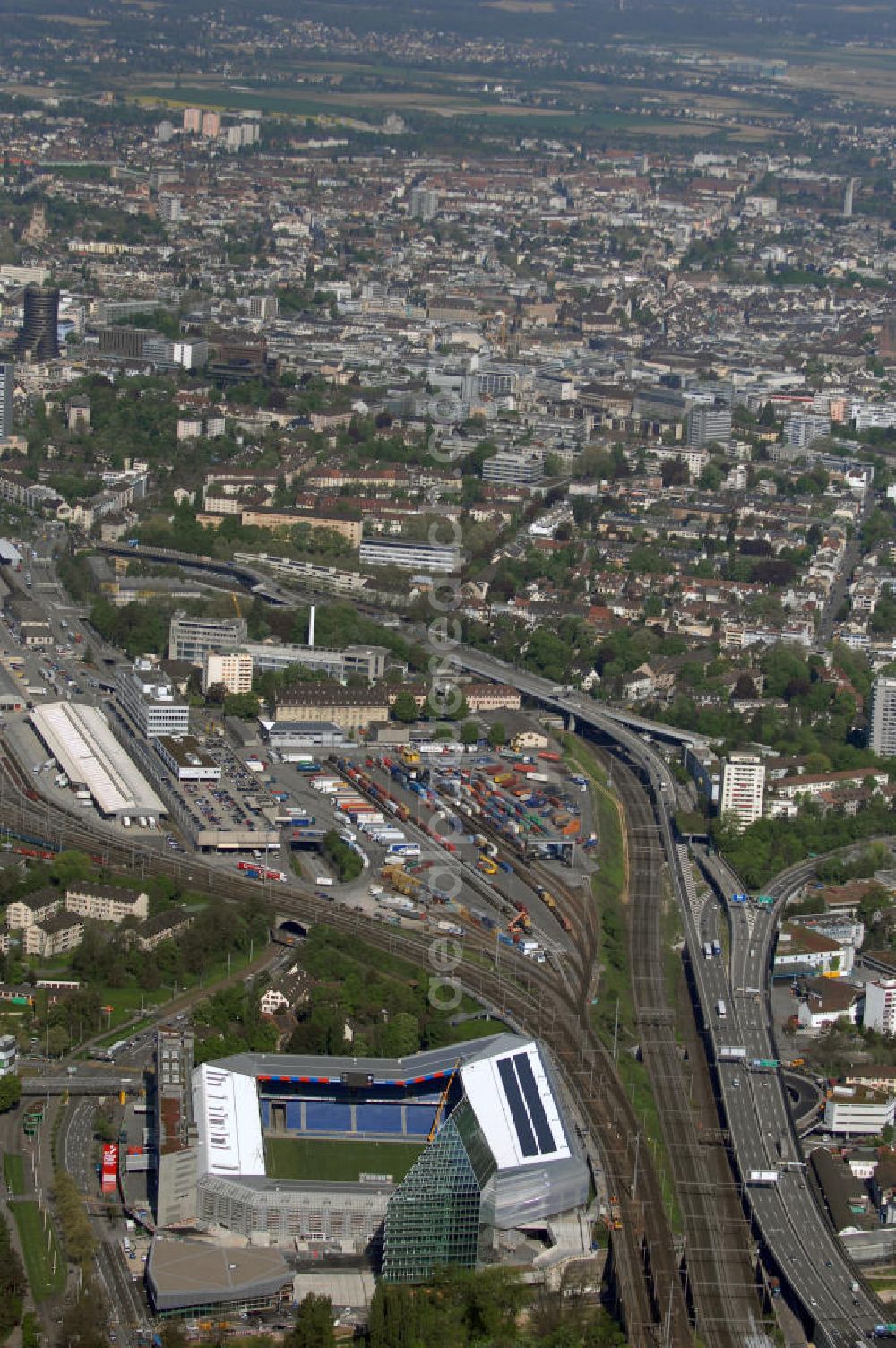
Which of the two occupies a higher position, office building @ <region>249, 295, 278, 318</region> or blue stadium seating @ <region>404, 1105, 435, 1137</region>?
blue stadium seating @ <region>404, 1105, 435, 1137</region>

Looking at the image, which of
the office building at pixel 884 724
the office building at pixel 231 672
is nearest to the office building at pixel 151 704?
the office building at pixel 231 672

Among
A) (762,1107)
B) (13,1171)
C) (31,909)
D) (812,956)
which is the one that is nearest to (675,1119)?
(762,1107)

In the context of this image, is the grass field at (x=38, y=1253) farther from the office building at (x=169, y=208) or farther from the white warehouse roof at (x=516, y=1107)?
the office building at (x=169, y=208)

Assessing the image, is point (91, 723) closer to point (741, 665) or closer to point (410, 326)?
point (741, 665)

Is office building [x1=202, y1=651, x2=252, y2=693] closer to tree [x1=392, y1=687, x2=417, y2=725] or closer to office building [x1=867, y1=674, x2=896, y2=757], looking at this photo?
tree [x1=392, y1=687, x2=417, y2=725]

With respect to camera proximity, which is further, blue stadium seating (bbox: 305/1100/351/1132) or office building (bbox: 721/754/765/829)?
office building (bbox: 721/754/765/829)

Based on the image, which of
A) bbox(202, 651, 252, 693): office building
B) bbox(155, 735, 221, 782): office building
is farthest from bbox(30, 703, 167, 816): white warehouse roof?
bbox(202, 651, 252, 693): office building

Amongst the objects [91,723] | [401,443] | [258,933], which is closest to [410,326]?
[401,443]

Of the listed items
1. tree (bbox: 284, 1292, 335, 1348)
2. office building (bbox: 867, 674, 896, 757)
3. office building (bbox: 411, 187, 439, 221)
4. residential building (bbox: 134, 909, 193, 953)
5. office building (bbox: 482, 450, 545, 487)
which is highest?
tree (bbox: 284, 1292, 335, 1348)
